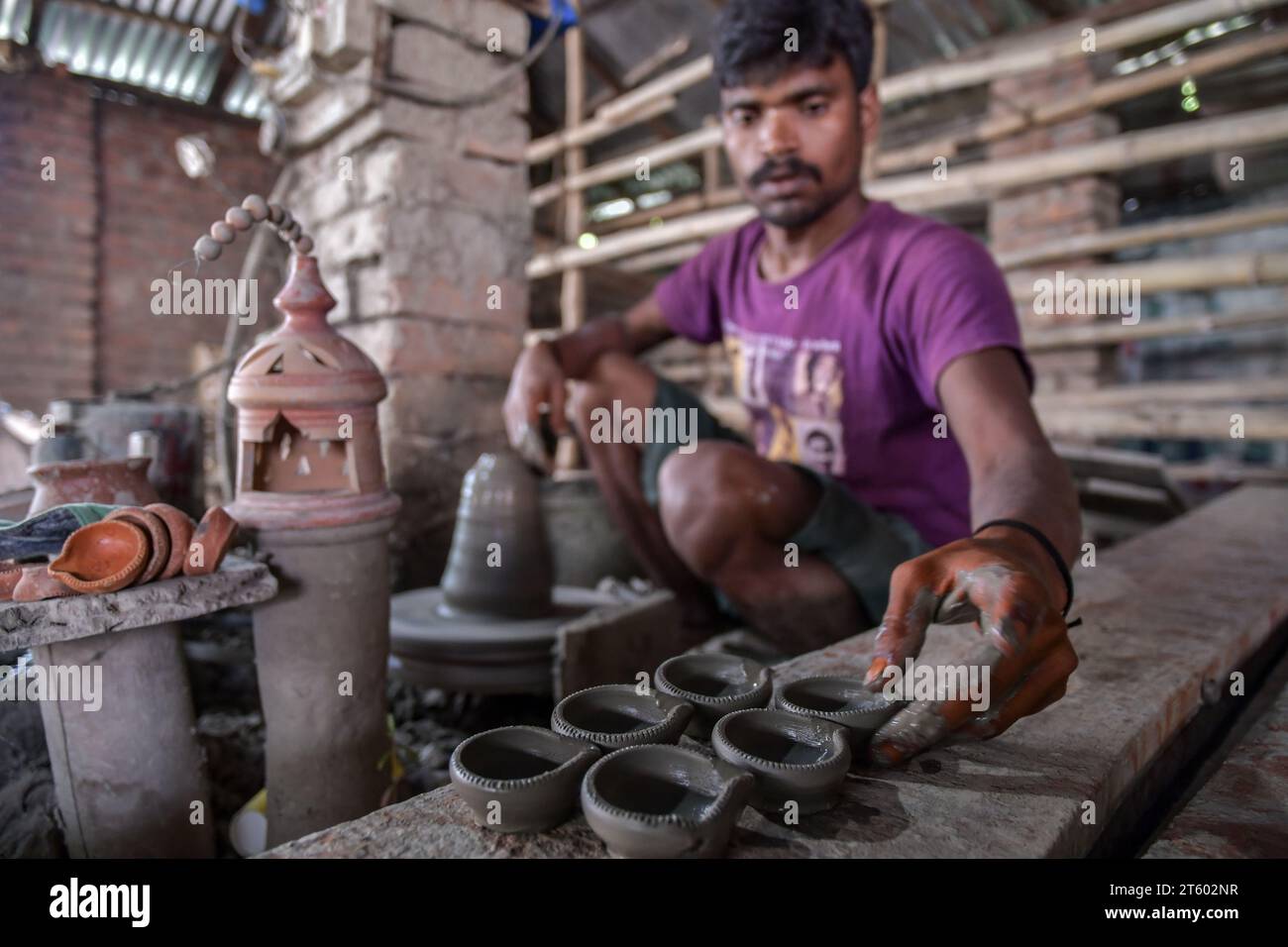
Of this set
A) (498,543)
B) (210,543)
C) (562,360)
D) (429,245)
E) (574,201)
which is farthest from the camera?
(574,201)

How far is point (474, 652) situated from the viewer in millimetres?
2111

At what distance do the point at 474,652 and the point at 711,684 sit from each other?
1.06 metres

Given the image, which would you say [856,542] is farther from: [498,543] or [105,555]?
[105,555]

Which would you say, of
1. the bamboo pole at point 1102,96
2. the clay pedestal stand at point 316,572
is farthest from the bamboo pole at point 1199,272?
the clay pedestal stand at point 316,572

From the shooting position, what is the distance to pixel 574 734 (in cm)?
100

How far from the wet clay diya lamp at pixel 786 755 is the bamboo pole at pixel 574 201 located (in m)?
4.45

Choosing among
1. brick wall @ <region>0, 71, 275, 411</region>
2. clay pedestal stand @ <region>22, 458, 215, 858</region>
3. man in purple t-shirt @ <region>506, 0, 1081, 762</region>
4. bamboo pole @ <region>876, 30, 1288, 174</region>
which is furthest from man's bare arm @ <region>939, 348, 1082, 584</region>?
brick wall @ <region>0, 71, 275, 411</region>

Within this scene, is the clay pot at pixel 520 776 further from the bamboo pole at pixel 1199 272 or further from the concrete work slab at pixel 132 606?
the bamboo pole at pixel 1199 272

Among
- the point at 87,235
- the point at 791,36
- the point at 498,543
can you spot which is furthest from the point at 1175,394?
the point at 87,235

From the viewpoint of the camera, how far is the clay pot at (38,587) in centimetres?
110

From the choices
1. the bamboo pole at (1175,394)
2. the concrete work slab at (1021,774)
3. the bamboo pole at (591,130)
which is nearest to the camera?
the concrete work slab at (1021,774)

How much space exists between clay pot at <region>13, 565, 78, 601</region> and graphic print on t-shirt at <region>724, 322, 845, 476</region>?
1720 millimetres

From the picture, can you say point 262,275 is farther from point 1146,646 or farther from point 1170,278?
point 1170,278
